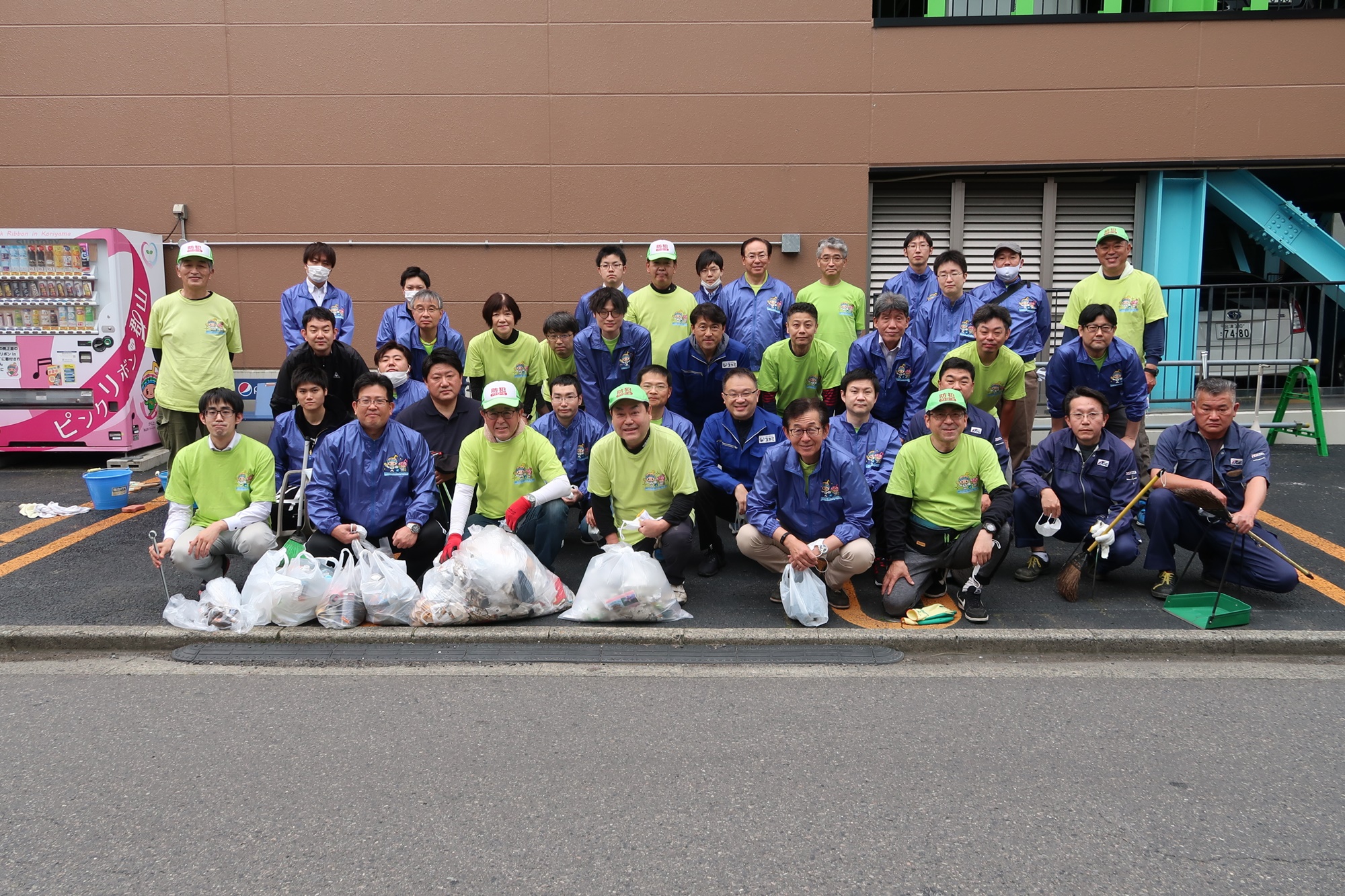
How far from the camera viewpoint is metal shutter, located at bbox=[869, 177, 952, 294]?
35.3ft

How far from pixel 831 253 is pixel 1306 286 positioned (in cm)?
650

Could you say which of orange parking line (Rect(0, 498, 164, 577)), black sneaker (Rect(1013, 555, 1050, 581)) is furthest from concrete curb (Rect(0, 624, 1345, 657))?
orange parking line (Rect(0, 498, 164, 577))

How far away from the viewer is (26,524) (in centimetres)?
740

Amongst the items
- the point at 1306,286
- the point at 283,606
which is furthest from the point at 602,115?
the point at 1306,286

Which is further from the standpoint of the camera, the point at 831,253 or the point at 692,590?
the point at 831,253

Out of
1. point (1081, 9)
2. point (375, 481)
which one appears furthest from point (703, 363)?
point (1081, 9)

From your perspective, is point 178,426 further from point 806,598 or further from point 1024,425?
point 1024,425

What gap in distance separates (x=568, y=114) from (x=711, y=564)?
6.25 meters

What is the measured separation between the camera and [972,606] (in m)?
5.27

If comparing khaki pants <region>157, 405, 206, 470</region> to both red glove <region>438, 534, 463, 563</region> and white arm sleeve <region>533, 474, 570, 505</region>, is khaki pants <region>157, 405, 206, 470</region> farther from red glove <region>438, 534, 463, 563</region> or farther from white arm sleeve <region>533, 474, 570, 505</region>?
white arm sleeve <region>533, 474, 570, 505</region>

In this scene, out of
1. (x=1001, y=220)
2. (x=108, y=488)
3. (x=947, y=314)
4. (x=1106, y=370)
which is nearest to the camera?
(x=1106, y=370)

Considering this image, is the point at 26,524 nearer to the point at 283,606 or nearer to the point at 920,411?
the point at 283,606

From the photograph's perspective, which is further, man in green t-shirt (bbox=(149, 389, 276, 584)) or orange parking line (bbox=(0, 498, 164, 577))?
orange parking line (bbox=(0, 498, 164, 577))

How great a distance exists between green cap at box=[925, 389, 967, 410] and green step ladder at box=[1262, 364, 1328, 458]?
6.21 m
